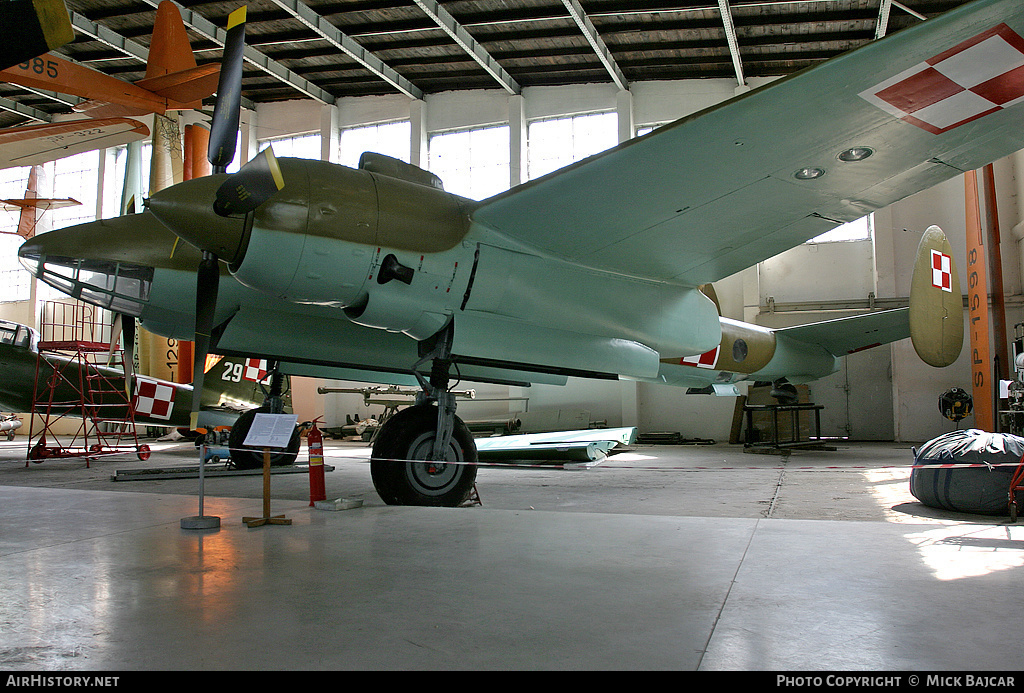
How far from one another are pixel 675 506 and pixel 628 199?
2.71 m

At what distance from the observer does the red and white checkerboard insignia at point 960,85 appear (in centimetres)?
357

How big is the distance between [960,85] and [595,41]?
1317 cm

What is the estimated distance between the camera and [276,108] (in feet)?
69.6

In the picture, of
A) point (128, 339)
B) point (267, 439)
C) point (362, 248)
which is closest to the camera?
point (267, 439)

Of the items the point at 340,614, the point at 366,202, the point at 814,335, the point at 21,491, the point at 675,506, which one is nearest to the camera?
the point at 340,614

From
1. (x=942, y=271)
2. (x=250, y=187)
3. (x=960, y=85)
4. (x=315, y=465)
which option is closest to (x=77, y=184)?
(x=315, y=465)

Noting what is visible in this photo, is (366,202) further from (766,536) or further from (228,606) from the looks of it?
(766,536)

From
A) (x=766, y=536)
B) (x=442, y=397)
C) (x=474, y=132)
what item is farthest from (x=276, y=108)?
(x=766, y=536)

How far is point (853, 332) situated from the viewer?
1102 cm

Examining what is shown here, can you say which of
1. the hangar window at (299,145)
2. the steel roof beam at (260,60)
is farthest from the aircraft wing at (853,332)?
the hangar window at (299,145)

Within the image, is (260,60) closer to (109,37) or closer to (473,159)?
(109,37)

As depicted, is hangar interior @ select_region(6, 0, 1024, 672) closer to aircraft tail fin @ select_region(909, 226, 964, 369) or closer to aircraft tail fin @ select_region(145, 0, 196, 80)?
aircraft tail fin @ select_region(145, 0, 196, 80)

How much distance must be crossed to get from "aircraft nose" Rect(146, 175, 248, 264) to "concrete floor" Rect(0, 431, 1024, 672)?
6.34 feet

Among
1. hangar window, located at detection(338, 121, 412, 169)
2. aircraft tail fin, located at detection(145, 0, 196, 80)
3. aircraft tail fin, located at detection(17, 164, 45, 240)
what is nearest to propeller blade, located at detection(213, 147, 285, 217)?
aircraft tail fin, located at detection(145, 0, 196, 80)
